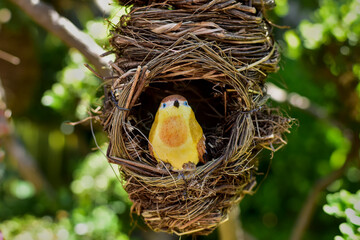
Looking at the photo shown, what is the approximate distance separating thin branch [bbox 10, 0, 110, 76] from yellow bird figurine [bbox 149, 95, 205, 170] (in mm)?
454

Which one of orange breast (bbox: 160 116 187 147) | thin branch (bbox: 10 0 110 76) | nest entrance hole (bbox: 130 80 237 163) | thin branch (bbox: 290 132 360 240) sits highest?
thin branch (bbox: 10 0 110 76)

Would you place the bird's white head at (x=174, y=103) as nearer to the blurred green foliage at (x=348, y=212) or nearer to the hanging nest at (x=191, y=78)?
the hanging nest at (x=191, y=78)

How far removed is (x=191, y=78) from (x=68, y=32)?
2.50 feet

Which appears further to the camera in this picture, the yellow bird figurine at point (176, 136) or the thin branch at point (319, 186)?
the thin branch at point (319, 186)

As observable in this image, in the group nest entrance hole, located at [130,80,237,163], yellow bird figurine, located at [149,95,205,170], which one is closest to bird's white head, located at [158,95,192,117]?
yellow bird figurine, located at [149,95,205,170]

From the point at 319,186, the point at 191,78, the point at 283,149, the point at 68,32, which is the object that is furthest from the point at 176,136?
the point at 283,149

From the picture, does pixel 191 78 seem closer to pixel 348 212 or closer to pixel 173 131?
pixel 173 131

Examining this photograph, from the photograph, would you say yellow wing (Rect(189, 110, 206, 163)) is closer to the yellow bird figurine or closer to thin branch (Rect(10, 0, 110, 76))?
the yellow bird figurine

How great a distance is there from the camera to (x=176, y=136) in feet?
4.53

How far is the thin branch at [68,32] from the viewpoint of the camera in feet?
5.92

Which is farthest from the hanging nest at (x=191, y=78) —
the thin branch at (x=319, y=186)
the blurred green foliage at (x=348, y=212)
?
the thin branch at (x=319, y=186)

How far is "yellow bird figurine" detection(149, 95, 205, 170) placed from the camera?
137 cm

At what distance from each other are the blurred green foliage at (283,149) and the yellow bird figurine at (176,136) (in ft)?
0.87

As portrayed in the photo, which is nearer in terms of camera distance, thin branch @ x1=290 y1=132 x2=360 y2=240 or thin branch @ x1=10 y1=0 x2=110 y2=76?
thin branch @ x1=10 y1=0 x2=110 y2=76
